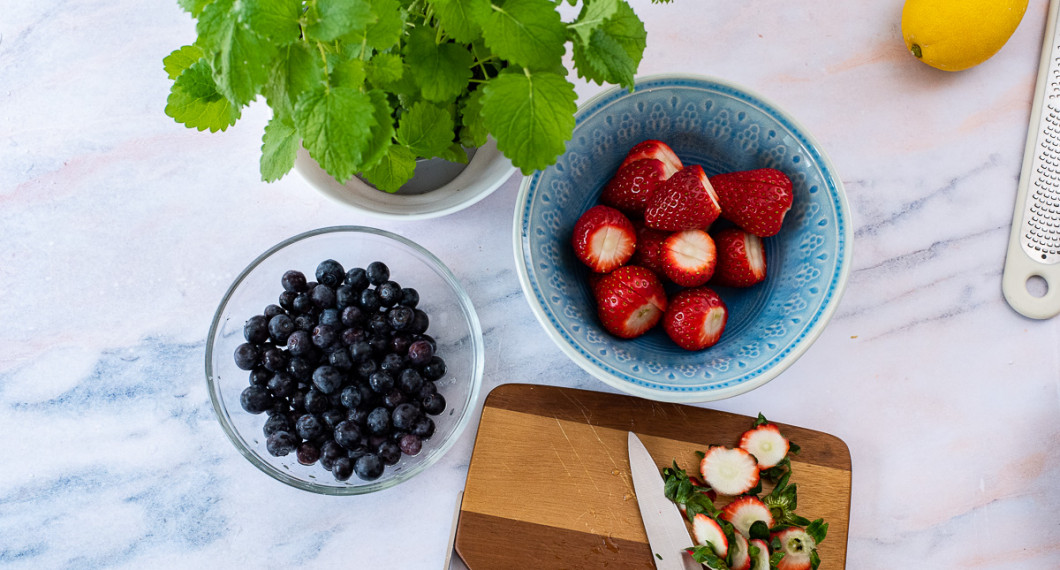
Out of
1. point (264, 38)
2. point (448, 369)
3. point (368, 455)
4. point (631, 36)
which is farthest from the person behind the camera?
point (448, 369)

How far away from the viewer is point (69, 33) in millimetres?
1067

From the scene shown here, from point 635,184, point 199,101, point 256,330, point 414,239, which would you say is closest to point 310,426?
point 256,330

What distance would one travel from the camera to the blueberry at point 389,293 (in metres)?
0.95

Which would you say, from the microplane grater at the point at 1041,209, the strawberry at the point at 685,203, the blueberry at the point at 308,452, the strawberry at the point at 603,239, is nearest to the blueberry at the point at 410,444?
the blueberry at the point at 308,452

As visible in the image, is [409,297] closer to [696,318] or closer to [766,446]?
[696,318]

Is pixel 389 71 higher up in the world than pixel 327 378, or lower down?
higher up

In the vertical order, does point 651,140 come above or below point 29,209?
above

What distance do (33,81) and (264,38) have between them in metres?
0.75

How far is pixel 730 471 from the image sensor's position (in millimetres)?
981

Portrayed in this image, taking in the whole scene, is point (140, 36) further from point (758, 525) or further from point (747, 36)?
point (758, 525)

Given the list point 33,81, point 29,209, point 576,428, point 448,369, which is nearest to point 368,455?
point 448,369

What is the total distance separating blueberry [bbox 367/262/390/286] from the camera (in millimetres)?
973

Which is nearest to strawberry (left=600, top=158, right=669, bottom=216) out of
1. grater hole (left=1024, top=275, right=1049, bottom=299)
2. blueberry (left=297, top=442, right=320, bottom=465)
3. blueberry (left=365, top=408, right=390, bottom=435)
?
blueberry (left=365, top=408, right=390, bottom=435)

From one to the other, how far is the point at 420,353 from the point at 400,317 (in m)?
0.06
